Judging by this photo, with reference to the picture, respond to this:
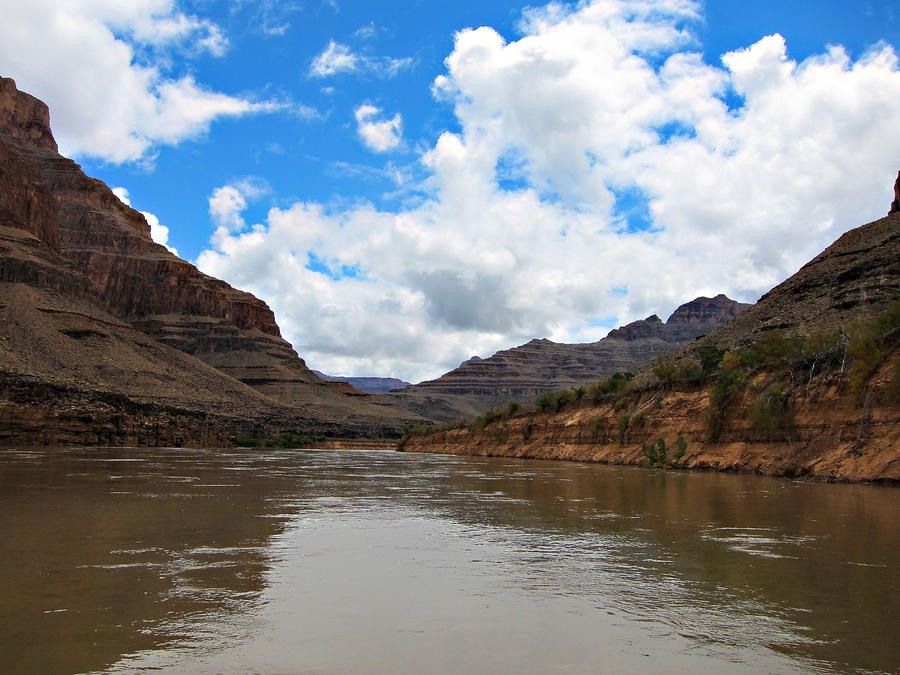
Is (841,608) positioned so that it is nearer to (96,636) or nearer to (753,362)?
(96,636)

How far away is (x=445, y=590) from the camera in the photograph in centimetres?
572

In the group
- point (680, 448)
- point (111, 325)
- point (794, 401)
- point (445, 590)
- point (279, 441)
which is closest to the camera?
→ point (445, 590)

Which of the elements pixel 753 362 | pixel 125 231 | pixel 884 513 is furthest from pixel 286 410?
pixel 884 513

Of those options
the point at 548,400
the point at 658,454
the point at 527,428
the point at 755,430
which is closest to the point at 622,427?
the point at 658,454

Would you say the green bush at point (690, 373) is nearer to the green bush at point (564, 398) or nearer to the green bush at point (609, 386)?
the green bush at point (609, 386)

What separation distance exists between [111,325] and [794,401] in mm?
84254

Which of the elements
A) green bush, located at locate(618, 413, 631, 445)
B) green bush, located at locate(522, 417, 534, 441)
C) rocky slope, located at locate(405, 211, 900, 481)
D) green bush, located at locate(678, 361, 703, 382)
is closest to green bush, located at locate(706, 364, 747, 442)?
rocky slope, located at locate(405, 211, 900, 481)

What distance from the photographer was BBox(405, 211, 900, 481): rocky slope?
19219 millimetres

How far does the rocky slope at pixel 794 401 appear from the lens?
1922 centimetres

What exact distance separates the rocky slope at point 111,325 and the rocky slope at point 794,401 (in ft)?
139

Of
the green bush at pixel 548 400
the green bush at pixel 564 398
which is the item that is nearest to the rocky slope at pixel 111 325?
the green bush at pixel 548 400

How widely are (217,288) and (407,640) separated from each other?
532ft

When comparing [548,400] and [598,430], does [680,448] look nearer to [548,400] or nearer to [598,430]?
[598,430]

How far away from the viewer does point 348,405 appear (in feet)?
449
